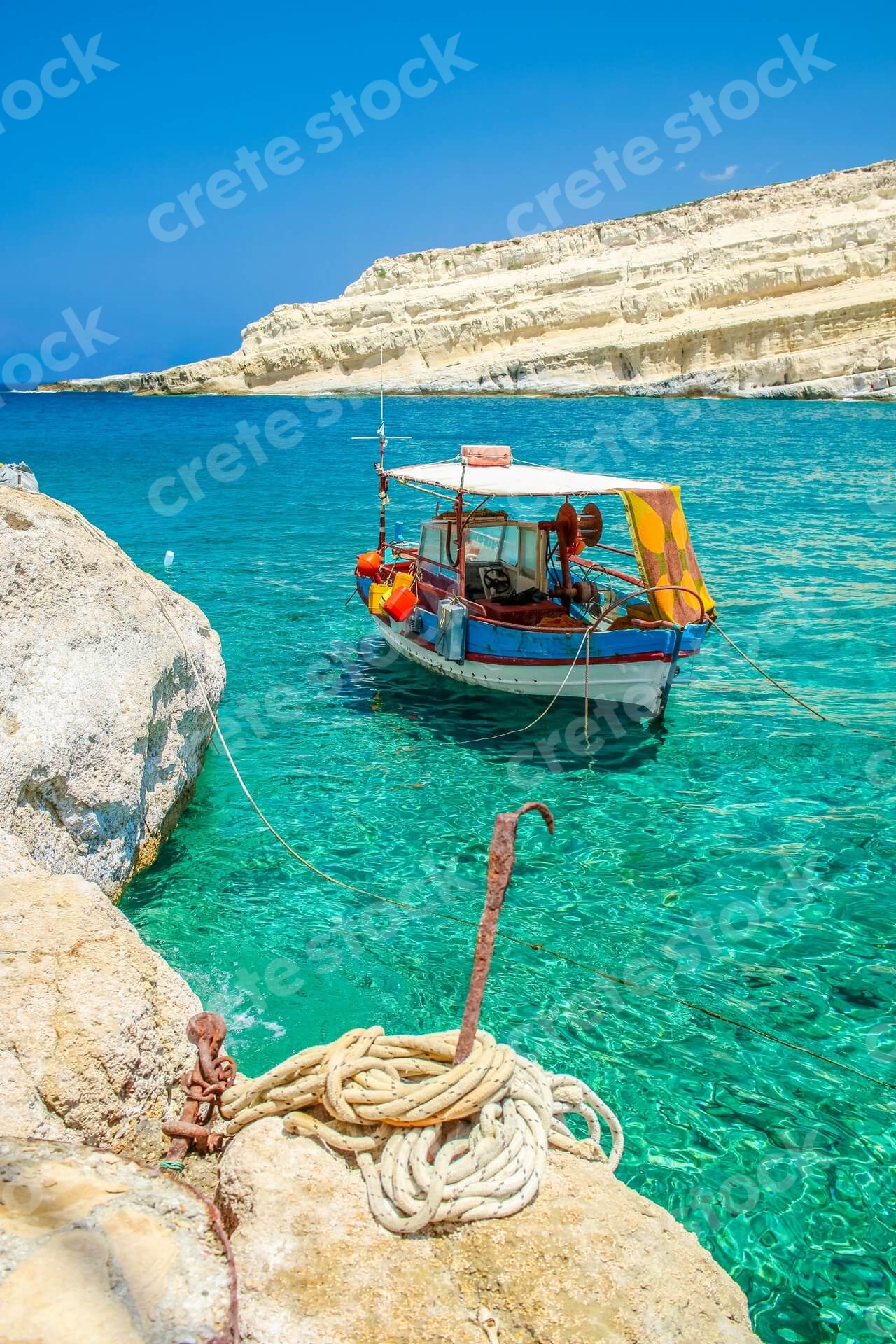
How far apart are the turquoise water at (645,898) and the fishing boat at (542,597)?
59 centimetres

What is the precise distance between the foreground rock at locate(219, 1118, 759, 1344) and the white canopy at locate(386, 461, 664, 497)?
930 cm

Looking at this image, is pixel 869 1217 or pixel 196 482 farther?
pixel 196 482

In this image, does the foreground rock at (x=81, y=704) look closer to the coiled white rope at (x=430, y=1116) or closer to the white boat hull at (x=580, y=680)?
the coiled white rope at (x=430, y=1116)

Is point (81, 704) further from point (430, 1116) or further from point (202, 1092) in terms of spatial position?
point (430, 1116)

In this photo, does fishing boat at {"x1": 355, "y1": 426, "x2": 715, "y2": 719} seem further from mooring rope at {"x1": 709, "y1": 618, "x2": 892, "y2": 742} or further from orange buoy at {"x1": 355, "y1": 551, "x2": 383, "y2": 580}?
mooring rope at {"x1": 709, "y1": 618, "x2": 892, "y2": 742}

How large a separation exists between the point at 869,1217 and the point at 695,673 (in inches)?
392

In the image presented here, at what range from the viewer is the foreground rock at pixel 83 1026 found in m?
4.06

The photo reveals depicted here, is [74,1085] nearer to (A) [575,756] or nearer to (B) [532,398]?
(A) [575,756]

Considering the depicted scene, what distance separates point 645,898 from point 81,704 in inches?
189

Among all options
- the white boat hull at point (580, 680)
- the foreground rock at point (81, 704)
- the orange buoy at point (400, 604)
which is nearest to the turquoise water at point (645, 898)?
the white boat hull at point (580, 680)

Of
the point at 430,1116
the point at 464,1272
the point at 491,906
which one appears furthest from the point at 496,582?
the point at 464,1272

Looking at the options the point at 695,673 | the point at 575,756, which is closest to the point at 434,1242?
the point at 575,756

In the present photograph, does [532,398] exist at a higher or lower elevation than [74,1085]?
higher

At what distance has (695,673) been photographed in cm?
1452
